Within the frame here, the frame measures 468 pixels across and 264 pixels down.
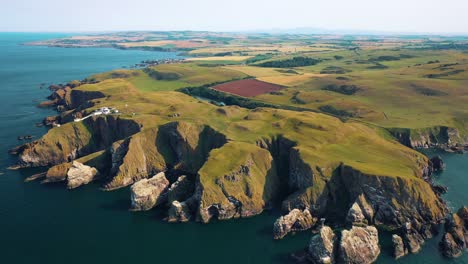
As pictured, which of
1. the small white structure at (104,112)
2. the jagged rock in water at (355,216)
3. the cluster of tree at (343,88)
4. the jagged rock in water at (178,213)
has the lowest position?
the jagged rock in water at (178,213)

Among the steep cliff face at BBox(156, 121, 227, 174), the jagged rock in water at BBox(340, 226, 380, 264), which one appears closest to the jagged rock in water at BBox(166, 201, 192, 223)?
the steep cliff face at BBox(156, 121, 227, 174)

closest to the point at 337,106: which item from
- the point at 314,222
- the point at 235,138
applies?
the point at 235,138

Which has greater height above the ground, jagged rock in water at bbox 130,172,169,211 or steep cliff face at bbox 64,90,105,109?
steep cliff face at bbox 64,90,105,109

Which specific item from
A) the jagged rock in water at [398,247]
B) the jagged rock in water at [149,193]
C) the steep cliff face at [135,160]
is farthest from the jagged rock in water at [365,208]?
the steep cliff face at [135,160]

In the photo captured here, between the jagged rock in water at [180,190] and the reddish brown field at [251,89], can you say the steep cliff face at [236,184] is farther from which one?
the reddish brown field at [251,89]

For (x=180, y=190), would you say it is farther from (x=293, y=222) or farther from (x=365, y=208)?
(x=365, y=208)

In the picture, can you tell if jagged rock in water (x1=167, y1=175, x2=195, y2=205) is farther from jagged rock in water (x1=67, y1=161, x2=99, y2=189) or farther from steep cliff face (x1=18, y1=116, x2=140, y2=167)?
steep cliff face (x1=18, y1=116, x2=140, y2=167)
